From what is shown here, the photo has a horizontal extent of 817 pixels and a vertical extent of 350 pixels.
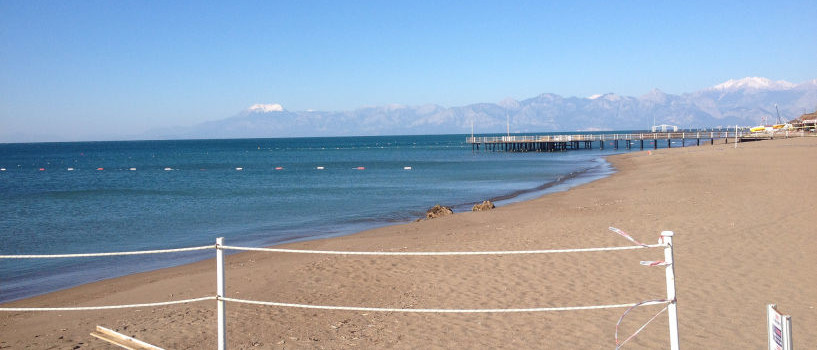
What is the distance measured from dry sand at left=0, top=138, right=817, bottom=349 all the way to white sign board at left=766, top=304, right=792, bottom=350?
2473 millimetres

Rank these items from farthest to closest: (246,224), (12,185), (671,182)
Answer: (12,185), (671,182), (246,224)

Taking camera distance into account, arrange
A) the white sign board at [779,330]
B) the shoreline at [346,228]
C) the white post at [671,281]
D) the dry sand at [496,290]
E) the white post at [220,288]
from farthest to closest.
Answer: the shoreline at [346,228], the dry sand at [496,290], the white post at [220,288], the white post at [671,281], the white sign board at [779,330]

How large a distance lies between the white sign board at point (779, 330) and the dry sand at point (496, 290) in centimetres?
247

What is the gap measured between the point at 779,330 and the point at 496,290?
16.8ft

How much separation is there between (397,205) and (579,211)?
9.86 m

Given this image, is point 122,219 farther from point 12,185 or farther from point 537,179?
point 12,185

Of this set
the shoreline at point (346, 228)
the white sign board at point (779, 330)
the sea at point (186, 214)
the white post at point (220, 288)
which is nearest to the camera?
the white sign board at point (779, 330)

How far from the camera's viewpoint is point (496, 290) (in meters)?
8.42

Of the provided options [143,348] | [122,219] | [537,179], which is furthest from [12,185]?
[143,348]

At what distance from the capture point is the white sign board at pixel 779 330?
3.33m

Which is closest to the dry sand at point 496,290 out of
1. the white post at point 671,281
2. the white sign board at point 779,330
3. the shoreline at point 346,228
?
the shoreline at point 346,228

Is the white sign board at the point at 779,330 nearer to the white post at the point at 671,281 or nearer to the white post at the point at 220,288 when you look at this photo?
the white post at the point at 671,281

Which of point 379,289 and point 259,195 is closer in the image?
point 379,289

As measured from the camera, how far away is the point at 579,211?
55.7 feet
